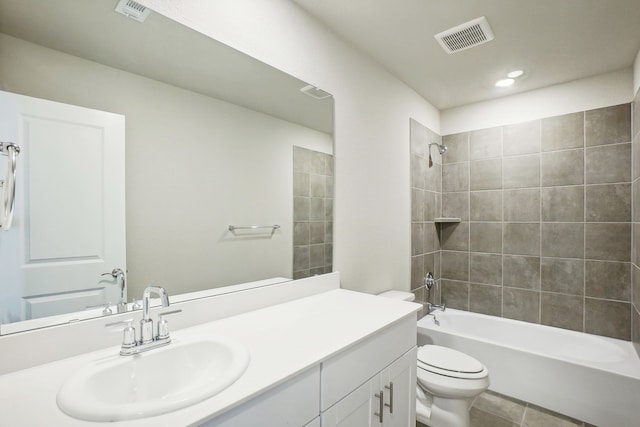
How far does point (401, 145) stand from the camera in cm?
256

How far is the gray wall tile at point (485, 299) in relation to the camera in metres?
2.86

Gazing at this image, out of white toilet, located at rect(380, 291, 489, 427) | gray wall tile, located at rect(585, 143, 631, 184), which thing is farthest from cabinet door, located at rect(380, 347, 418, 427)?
gray wall tile, located at rect(585, 143, 631, 184)

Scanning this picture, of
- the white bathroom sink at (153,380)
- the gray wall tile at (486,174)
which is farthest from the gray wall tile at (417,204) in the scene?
the white bathroom sink at (153,380)

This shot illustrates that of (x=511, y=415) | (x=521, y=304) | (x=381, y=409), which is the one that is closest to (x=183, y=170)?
(x=381, y=409)

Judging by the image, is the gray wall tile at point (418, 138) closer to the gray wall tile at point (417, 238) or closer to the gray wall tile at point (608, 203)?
the gray wall tile at point (417, 238)

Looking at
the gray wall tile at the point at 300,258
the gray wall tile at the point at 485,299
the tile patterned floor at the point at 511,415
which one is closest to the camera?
the gray wall tile at the point at 300,258

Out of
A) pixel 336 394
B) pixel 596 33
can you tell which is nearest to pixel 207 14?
pixel 336 394

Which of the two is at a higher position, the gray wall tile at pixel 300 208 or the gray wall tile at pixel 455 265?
the gray wall tile at pixel 300 208

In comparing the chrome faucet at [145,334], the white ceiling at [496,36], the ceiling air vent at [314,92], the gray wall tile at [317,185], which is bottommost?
the chrome faucet at [145,334]

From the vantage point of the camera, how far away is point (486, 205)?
293 cm

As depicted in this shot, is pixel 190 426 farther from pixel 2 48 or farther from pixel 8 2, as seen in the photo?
pixel 8 2

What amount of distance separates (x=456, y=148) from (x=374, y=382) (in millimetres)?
2648

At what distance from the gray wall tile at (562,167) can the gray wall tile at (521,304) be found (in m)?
0.99

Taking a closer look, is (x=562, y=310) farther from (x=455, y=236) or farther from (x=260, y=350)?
(x=260, y=350)
